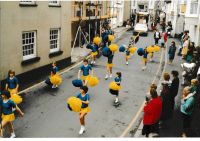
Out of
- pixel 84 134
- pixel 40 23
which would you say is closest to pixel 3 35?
pixel 40 23

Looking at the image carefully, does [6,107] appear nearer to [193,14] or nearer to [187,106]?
[187,106]

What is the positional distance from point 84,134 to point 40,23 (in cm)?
888

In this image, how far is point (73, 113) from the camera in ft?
41.9

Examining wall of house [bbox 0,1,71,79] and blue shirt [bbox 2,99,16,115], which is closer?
blue shirt [bbox 2,99,16,115]

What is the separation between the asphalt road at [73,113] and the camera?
1115 centimetres

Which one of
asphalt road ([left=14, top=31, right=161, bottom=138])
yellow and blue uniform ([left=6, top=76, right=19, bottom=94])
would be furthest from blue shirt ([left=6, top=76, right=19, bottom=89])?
asphalt road ([left=14, top=31, right=161, bottom=138])

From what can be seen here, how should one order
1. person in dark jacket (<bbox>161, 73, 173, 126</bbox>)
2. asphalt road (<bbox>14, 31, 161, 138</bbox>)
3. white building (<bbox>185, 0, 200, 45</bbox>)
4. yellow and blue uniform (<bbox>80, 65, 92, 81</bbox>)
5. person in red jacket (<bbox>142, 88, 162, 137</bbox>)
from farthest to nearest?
white building (<bbox>185, 0, 200, 45</bbox>) → yellow and blue uniform (<bbox>80, 65, 92, 81</bbox>) → asphalt road (<bbox>14, 31, 161, 138</bbox>) → person in dark jacket (<bbox>161, 73, 173, 126</bbox>) → person in red jacket (<bbox>142, 88, 162, 137</bbox>)

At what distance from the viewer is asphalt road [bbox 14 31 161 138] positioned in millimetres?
11148

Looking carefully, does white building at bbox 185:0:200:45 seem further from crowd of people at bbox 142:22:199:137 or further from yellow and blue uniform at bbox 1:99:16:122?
yellow and blue uniform at bbox 1:99:16:122

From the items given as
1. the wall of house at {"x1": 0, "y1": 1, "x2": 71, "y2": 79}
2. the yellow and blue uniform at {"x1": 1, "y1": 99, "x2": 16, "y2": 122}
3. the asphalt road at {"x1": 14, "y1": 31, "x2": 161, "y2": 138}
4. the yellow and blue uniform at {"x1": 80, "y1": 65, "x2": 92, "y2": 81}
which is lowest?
the asphalt road at {"x1": 14, "y1": 31, "x2": 161, "y2": 138}

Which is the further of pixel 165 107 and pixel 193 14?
pixel 193 14

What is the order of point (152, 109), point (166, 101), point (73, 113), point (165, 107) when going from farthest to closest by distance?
1. point (73, 113)
2. point (165, 107)
3. point (166, 101)
4. point (152, 109)

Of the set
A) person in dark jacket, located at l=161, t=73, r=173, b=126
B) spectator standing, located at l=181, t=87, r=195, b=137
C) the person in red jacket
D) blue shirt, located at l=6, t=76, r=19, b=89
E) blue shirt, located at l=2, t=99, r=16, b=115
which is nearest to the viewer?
the person in red jacket

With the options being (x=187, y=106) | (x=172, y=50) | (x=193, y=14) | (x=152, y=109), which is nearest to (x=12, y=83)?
(x=152, y=109)
